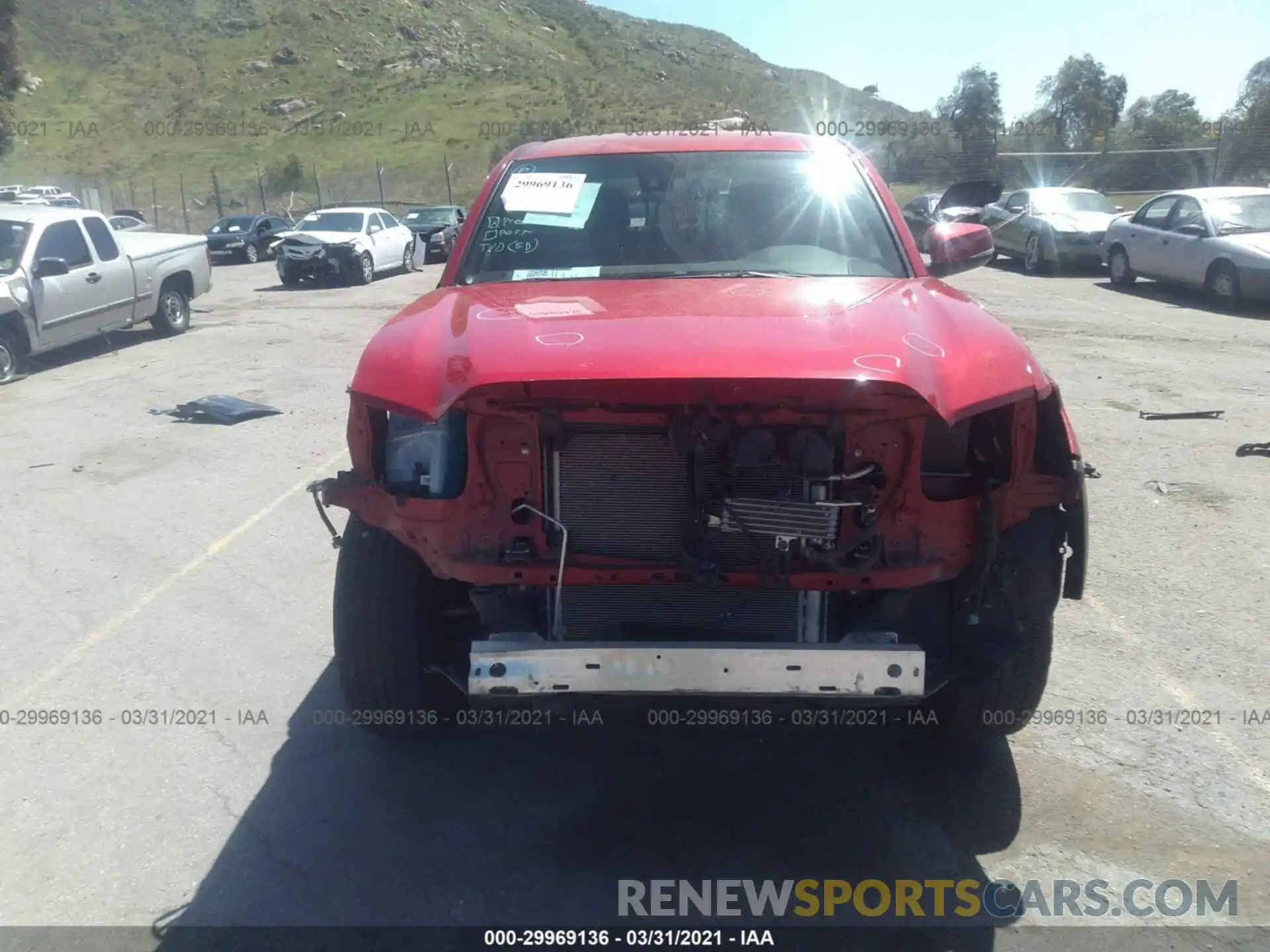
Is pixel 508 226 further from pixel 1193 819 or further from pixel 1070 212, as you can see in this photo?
pixel 1070 212

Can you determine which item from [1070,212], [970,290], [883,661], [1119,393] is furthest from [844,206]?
[1070,212]

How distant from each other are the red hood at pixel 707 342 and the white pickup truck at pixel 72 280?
8843mm

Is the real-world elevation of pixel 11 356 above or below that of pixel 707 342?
below

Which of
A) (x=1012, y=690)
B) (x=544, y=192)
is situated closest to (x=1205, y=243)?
(x=544, y=192)

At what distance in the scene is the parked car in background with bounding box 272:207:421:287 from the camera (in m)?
20.0

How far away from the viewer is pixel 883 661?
2.71 meters

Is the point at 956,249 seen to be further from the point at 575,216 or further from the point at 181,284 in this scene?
the point at 181,284

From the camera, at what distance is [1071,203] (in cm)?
1953

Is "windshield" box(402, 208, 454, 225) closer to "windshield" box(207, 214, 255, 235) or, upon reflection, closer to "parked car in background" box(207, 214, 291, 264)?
A: "parked car in background" box(207, 214, 291, 264)

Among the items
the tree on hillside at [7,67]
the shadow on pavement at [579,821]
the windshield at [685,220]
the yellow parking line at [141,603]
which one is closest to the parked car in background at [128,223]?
the tree on hillside at [7,67]

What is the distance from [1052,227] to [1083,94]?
40.7 meters

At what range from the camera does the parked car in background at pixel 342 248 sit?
19984 mm

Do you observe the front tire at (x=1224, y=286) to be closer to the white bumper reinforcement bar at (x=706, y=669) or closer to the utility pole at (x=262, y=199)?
the white bumper reinforcement bar at (x=706, y=669)

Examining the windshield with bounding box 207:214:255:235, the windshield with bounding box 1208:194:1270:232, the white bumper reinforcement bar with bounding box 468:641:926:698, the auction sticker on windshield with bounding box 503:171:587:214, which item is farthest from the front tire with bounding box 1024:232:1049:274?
the windshield with bounding box 207:214:255:235
